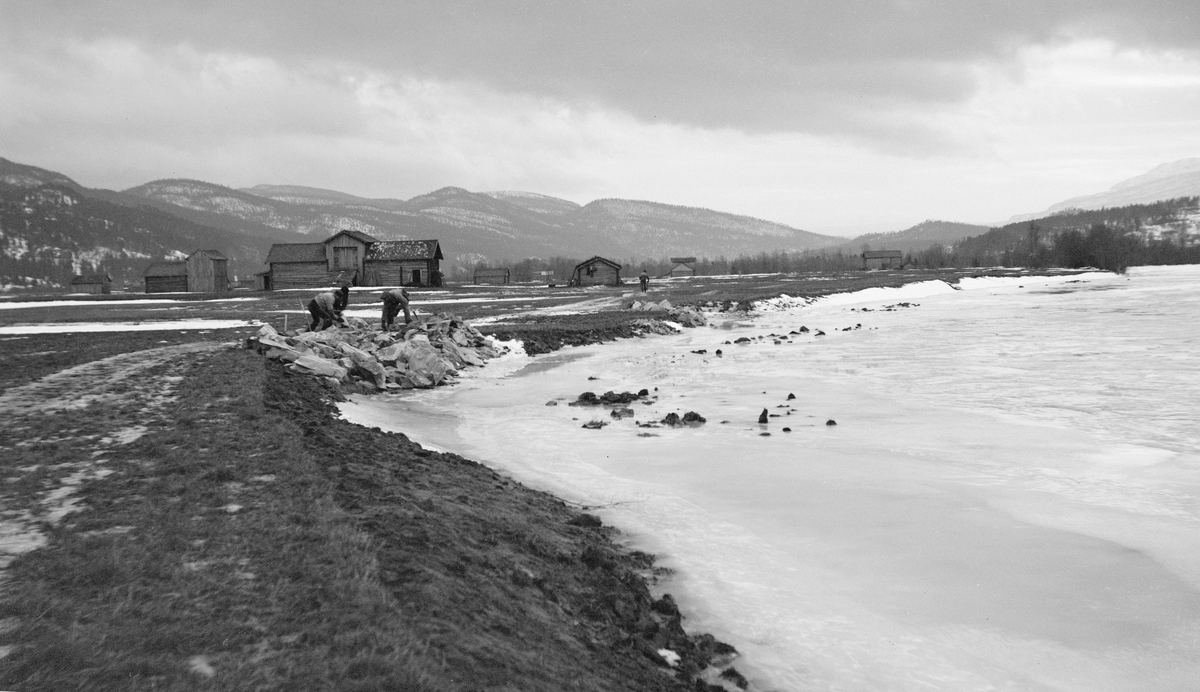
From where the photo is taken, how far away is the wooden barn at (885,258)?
458 feet

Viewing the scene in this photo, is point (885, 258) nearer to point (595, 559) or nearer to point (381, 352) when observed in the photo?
point (381, 352)

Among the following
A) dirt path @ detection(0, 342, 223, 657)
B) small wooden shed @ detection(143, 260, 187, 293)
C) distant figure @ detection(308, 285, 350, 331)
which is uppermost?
small wooden shed @ detection(143, 260, 187, 293)

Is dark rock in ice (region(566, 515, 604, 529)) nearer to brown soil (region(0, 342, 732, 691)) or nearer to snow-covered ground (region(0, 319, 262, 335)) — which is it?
brown soil (region(0, 342, 732, 691))

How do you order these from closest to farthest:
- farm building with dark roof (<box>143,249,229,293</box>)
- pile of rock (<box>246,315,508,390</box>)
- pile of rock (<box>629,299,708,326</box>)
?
1. pile of rock (<box>246,315,508,390</box>)
2. pile of rock (<box>629,299,708,326</box>)
3. farm building with dark roof (<box>143,249,229,293</box>)

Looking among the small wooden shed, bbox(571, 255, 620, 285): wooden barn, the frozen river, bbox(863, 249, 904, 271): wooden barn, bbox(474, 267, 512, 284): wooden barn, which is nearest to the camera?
the frozen river

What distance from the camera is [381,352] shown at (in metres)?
17.6

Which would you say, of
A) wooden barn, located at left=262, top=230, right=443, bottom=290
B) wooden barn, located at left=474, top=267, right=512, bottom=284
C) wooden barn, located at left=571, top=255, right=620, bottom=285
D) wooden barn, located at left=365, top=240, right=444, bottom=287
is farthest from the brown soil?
wooden barn, located at left=474, top=267, right=512, bottom=284

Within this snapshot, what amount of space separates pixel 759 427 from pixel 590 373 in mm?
7044

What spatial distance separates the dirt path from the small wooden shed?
224ft

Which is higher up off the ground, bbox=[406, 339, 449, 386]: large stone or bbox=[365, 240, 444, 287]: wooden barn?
bbox=[365, 240, 444, 287]: wooden barn

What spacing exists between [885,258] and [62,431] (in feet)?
491

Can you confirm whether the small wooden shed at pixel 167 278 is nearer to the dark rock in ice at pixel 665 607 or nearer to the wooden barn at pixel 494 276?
the wooden barn at pixel 494 276

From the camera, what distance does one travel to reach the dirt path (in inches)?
200

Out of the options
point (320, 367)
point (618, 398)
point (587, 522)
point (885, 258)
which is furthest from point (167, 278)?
point (885, 258)
